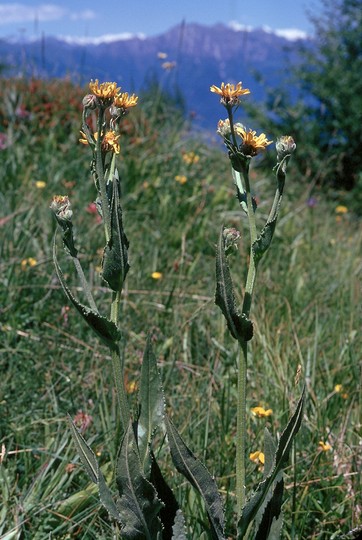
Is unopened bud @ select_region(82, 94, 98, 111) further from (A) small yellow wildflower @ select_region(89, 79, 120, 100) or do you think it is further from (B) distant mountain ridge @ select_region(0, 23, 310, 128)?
(B) distant mountain ridge @ select_region(0, 23, 310, 128)

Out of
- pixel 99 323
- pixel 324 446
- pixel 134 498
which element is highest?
pixel 99 323

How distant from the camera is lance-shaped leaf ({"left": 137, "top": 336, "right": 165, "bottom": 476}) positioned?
3.98 feet

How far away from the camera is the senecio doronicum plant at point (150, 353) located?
1.11 m

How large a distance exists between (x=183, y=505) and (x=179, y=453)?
458 mm

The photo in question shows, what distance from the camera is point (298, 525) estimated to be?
5.33ft

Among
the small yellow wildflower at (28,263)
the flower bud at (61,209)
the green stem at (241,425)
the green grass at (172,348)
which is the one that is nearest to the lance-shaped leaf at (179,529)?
the green stem at (241,425)

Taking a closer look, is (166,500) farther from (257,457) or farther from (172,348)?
(172,348)

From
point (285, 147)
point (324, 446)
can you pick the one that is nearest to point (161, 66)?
point (324, 446)

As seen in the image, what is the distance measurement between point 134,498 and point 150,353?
9.6 inches

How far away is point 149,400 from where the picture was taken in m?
1.23

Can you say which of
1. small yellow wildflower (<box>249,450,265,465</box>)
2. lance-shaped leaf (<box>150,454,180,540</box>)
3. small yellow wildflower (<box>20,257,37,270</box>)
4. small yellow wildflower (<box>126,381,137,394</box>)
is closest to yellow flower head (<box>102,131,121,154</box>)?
lance-shaped leaf (<box>150,454,180,540</box>)

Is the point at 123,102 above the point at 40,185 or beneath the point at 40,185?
above

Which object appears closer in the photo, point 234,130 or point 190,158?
point 234,130

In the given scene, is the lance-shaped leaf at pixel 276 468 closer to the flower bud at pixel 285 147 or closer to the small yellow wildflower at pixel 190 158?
the flower bud at pixel 285 147
